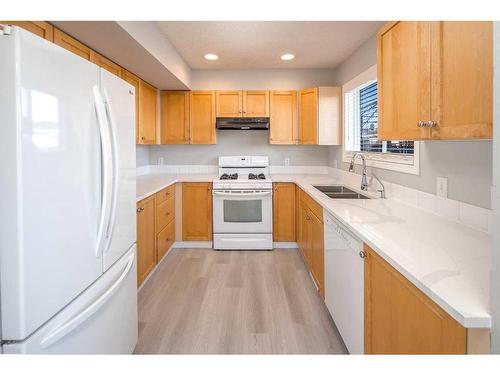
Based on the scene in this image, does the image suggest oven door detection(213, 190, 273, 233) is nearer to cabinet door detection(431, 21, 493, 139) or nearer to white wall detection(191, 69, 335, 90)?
white wall detection(191, 69, 335, 90)

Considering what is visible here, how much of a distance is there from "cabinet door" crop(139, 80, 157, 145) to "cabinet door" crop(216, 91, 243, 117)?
0.85 metres

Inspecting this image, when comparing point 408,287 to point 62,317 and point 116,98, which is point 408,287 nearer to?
point 62,317

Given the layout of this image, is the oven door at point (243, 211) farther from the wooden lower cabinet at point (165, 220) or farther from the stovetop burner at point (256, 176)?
the wooden lower cabinet at point (165, 220)

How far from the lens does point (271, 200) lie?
444 cm

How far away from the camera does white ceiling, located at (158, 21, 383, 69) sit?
3201 millimetres

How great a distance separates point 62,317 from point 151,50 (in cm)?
232

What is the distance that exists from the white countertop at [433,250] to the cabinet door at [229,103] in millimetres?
2667

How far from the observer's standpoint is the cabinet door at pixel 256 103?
15.6 feet

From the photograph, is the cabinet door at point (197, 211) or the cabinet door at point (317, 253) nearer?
the cabinet door at point (317, 253)

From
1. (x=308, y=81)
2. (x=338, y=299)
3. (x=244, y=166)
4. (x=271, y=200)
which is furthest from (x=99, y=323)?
(x=308, y=81)

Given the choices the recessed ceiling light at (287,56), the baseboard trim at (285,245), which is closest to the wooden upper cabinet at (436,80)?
the recessed ceiling light at (287,56)

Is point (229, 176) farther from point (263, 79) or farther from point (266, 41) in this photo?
point (266, 41)

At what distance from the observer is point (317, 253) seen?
3012mm

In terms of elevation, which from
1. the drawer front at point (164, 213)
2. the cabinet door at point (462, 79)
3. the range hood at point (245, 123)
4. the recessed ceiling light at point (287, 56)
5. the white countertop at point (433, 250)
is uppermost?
the recessed ceiling light at point (287, 56)
